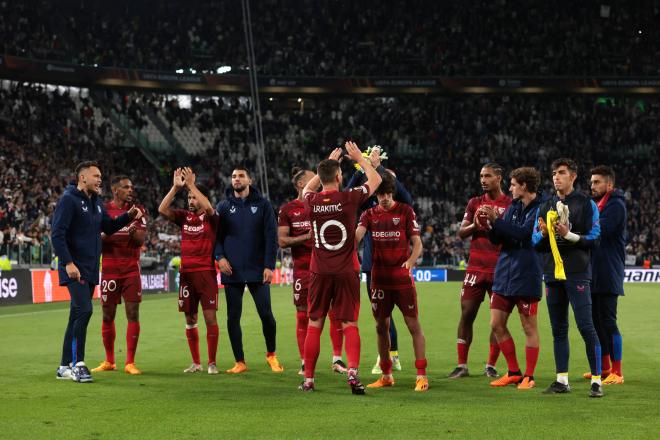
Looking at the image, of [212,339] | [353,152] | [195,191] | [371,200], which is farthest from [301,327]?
[353,152]

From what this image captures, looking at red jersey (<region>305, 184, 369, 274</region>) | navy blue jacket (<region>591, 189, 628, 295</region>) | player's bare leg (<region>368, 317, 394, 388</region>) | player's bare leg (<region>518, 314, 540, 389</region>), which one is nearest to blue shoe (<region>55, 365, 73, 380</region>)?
red jersey (<region>305, 184, 369, 274</region>)

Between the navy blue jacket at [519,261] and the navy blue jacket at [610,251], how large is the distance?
76cm

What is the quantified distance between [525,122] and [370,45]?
424 inches

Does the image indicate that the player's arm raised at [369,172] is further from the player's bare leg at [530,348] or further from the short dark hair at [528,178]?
the player's bare leg at [530,348]

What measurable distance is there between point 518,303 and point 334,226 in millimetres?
2285

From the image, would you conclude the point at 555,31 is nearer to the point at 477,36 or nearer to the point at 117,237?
the point at 477,36

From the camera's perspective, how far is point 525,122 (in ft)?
182

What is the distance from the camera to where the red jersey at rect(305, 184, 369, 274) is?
9242mm

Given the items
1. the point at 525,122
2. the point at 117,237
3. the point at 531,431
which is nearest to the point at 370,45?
the point at 525,122

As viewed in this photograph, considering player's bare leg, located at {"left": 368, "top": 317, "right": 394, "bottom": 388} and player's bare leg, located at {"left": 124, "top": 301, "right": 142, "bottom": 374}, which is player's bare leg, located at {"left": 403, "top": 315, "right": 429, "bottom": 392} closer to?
player's bare leg, located at {"left": 368, "top": 317, "right": 394, "bottom": 388}

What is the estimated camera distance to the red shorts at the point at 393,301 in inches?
388

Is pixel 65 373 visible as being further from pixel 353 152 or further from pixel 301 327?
pixel 353 152

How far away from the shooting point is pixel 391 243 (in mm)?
9922

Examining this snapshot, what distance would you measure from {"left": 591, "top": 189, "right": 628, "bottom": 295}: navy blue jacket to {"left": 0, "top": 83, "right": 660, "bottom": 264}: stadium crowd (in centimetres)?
3276
